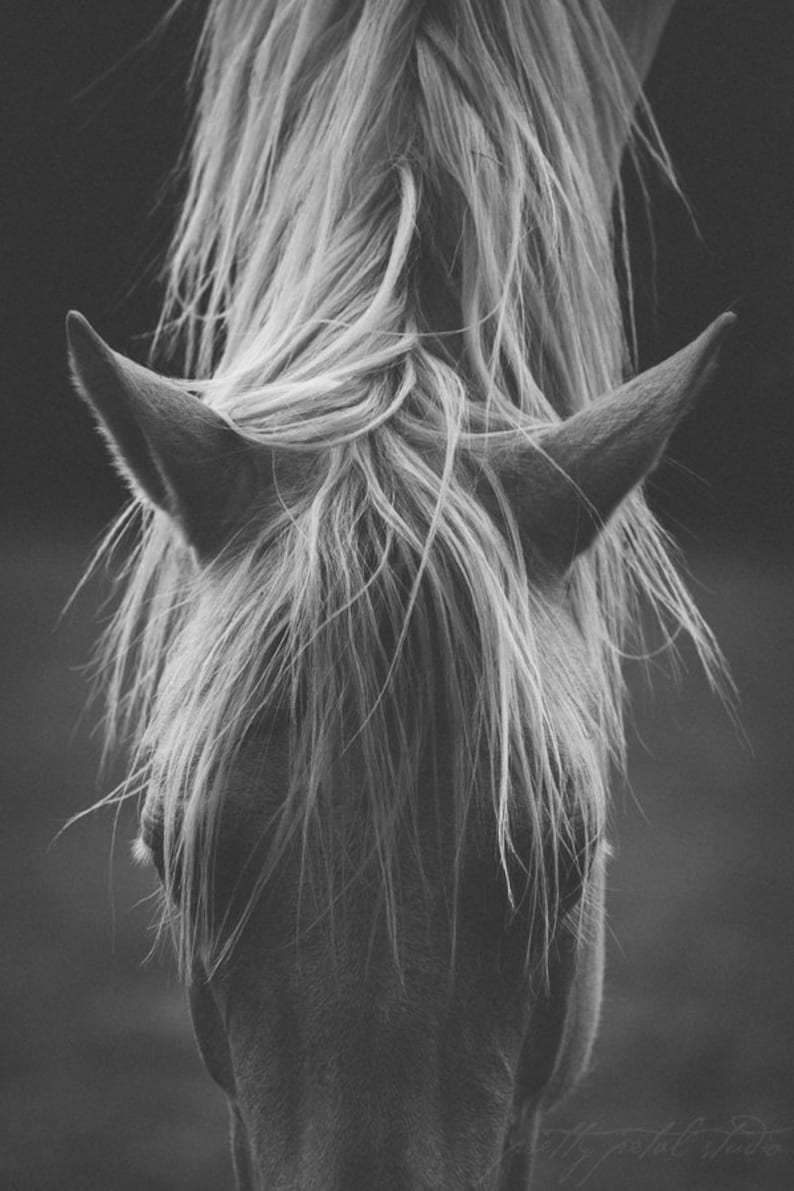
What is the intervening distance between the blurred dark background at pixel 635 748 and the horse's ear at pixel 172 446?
46cm

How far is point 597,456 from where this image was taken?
2.73 ft

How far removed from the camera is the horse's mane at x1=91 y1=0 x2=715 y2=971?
0.76 meters

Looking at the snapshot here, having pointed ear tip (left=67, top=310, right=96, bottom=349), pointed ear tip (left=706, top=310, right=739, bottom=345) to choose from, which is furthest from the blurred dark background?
pointed ear tip (left=67, top=310, right=96, bottom=349)

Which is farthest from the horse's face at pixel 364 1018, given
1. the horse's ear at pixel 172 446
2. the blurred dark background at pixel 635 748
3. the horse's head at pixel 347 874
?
the blurred dark background at pixel 635 748

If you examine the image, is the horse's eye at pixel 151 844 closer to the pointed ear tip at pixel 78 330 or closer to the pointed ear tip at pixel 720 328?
the pointed ear tip at pixel 78 330

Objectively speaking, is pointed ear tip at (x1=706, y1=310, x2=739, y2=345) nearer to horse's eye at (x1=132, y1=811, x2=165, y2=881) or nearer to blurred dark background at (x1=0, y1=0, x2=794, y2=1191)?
blurred dark background at (x1=0, y1=0, x2=794, y2=1191)

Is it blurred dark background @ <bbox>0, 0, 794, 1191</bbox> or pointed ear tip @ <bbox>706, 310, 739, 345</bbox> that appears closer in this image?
pointed ear tip @ <bbox>706, 310, 739, 345</bbox>

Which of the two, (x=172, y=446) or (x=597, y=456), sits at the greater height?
(x=172, y=446)

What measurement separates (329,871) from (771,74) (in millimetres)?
1403

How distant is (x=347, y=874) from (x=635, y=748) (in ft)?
14.4

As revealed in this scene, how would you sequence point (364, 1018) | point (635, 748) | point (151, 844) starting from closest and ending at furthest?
1. point (364, 1018)
2. point (151, 844)
3. point (635, 748)

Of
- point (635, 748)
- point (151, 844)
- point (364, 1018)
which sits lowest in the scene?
point (635, 748)

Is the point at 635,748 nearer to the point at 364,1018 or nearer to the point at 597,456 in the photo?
the point at 597,456

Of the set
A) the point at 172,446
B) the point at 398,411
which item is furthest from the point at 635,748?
the point at 172,446
